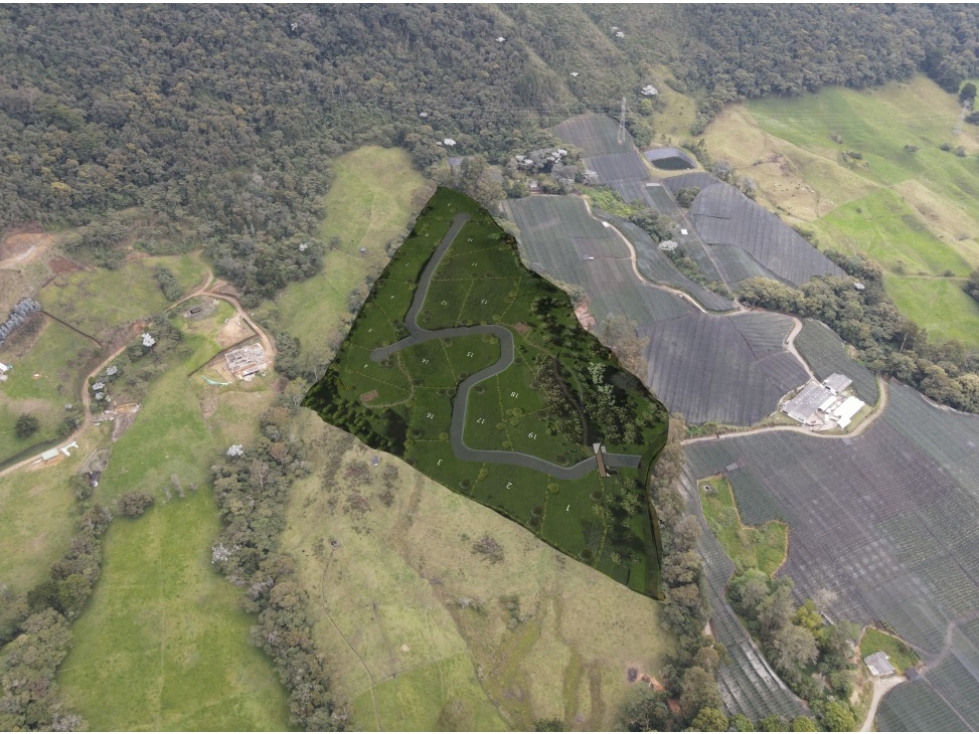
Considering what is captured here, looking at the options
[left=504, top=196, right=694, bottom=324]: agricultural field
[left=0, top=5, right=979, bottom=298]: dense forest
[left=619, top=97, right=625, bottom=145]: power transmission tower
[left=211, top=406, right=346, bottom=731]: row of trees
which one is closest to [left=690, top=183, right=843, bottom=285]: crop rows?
[left=504, top=196, right=694, bottom=324]: agricultural field

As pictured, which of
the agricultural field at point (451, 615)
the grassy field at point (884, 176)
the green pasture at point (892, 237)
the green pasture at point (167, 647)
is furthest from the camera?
the green pasture at point (892, 237)

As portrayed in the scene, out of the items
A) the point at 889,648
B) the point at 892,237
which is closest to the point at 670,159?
the point at 892,237

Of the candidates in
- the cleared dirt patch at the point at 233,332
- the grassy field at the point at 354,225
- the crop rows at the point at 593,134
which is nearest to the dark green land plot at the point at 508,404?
the grassy field at the point at 354,225

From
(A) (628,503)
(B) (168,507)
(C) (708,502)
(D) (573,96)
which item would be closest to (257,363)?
(B) (168,507)

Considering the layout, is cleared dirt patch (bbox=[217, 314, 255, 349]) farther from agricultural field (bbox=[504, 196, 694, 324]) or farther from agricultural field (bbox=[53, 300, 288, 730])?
agricultural field (bbox=[504, 196, 694, 324])

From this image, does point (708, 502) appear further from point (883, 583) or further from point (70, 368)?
point (70, 368)

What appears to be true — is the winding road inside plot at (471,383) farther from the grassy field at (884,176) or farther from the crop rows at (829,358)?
the grassy field at (884,176)
